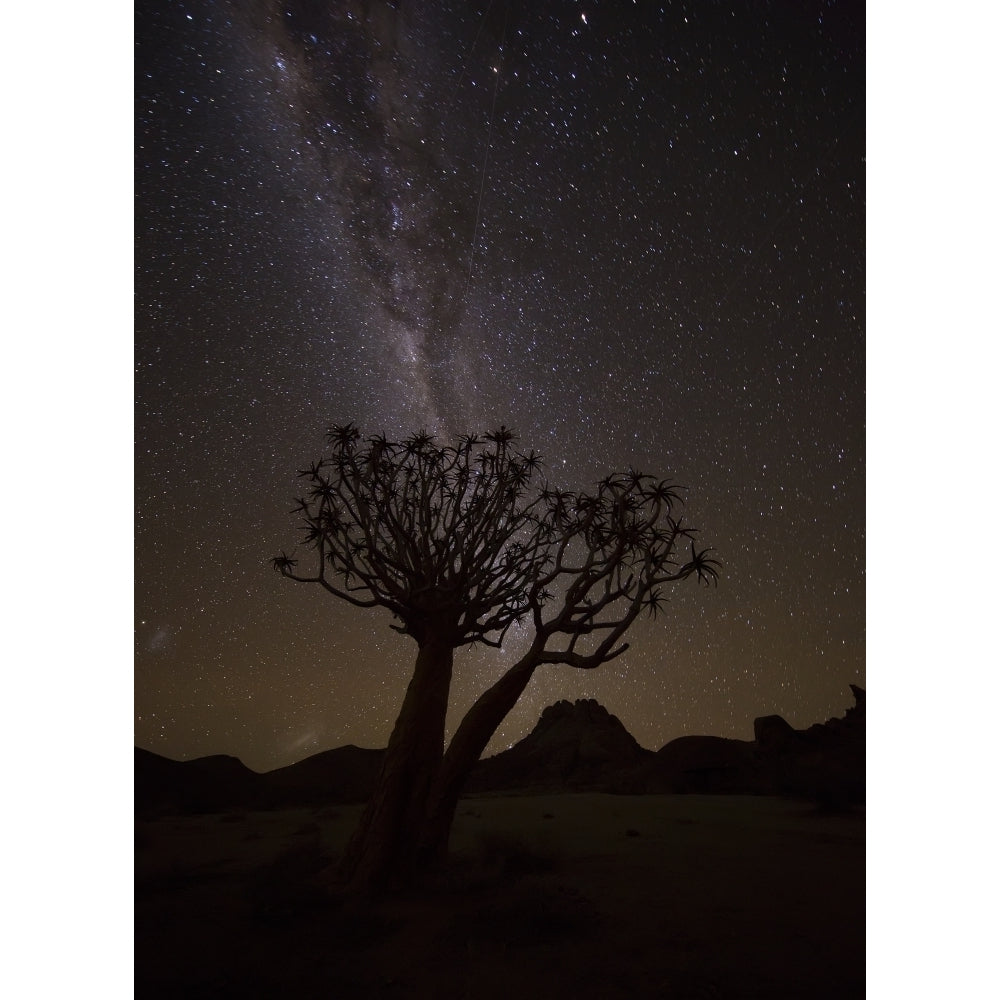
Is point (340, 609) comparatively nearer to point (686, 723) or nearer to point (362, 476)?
point (362, 476)

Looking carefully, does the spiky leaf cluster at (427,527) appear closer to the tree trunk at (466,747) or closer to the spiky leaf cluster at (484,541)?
the spiky leaf cluster at (484,541)

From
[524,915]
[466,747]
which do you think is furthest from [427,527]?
[524,915]

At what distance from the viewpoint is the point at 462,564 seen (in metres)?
5.52

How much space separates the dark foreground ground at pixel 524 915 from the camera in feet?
13.8

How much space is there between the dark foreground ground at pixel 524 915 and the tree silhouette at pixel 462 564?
0.53m

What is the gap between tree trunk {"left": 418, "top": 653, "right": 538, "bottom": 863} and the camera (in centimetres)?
520

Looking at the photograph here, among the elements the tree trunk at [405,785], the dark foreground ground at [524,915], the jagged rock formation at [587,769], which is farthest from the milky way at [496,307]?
the dark foreground ground at [524,915]

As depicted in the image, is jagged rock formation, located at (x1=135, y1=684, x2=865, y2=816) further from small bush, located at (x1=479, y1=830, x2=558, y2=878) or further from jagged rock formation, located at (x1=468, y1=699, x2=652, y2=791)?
small bush, located at (x1=479, y1=830, x2=558, y2=878)

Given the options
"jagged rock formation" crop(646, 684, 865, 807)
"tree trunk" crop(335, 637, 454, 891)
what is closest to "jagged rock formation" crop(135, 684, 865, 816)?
"jagged rock formation" crop(646, 684, 865, 807)

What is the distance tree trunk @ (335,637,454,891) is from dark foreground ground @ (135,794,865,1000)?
0.22m

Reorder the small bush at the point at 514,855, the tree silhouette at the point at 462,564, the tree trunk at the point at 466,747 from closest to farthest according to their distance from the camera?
the small bush at the point at 514,855, the tree trunk at the point at 466,747, the tree silhouette at the point at 462,564

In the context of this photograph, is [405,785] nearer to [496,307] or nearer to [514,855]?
[514,855]
